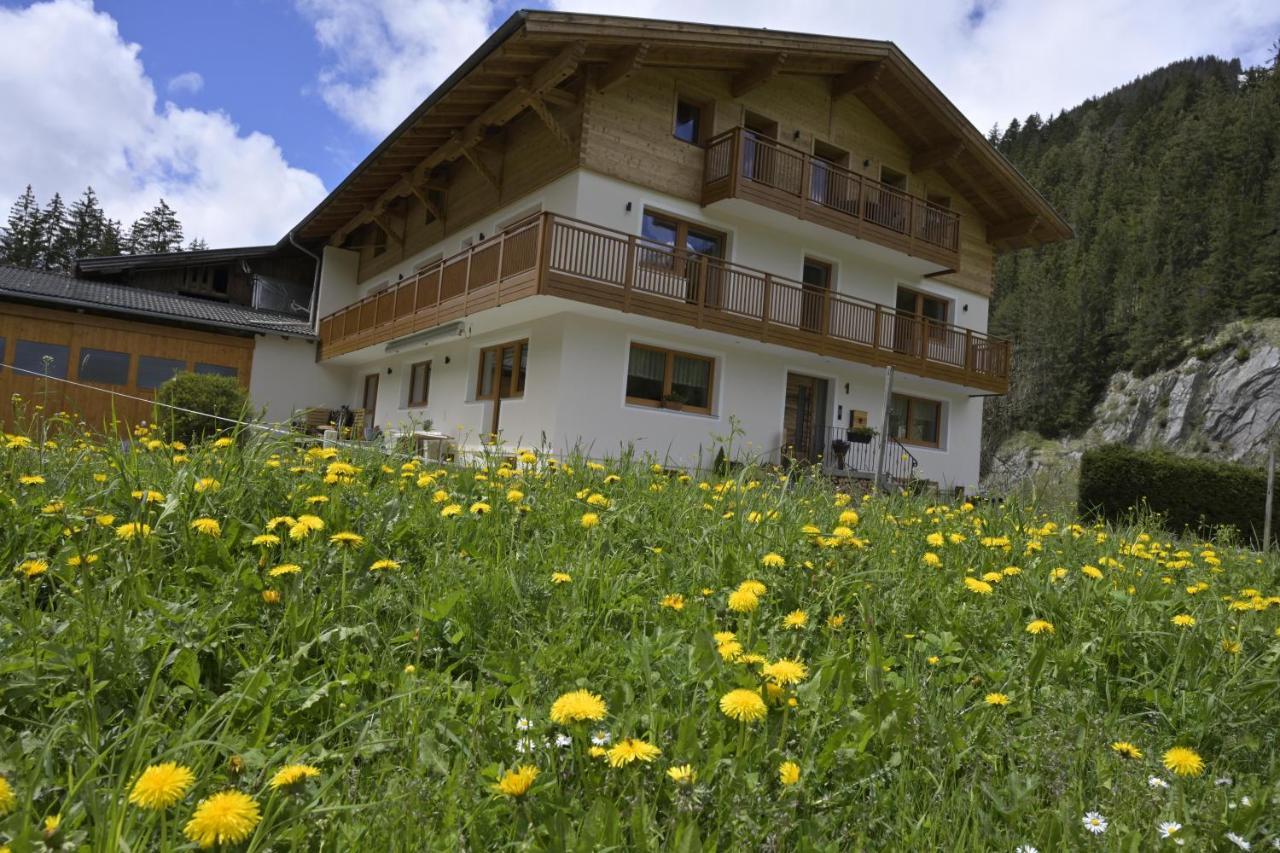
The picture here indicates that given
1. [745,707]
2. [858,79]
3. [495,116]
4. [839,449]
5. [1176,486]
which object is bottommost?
[745,707]

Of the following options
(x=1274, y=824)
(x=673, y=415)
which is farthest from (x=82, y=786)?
(x=673, y=415)

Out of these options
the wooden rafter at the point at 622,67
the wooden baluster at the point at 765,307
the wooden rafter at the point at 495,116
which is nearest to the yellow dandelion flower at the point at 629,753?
the wooden rafter at the point at 495,116

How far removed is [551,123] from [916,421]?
12.5 meters

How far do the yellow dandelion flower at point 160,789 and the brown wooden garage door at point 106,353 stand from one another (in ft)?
65.3

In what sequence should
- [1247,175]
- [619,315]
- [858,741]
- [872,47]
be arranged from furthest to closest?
[1247,175] < [872,47] < [619,315] < [858,741]

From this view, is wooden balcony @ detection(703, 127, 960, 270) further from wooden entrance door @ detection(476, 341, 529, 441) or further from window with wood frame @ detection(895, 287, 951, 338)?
wooden entrance door @ detection(476, 341, 529, 441)

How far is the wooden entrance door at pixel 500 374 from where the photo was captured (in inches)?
632

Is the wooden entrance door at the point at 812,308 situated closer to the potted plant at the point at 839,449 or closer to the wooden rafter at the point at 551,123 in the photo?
the potted plant at the point at 839,449

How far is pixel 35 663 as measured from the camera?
1.77 metres

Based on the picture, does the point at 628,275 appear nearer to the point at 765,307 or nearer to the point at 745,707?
the point at 765,307

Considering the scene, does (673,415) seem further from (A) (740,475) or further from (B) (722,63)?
(A) (740,475)

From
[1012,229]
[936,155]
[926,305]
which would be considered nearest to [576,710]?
[936,155]

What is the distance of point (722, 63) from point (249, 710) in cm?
1636

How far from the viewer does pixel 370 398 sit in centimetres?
2308
